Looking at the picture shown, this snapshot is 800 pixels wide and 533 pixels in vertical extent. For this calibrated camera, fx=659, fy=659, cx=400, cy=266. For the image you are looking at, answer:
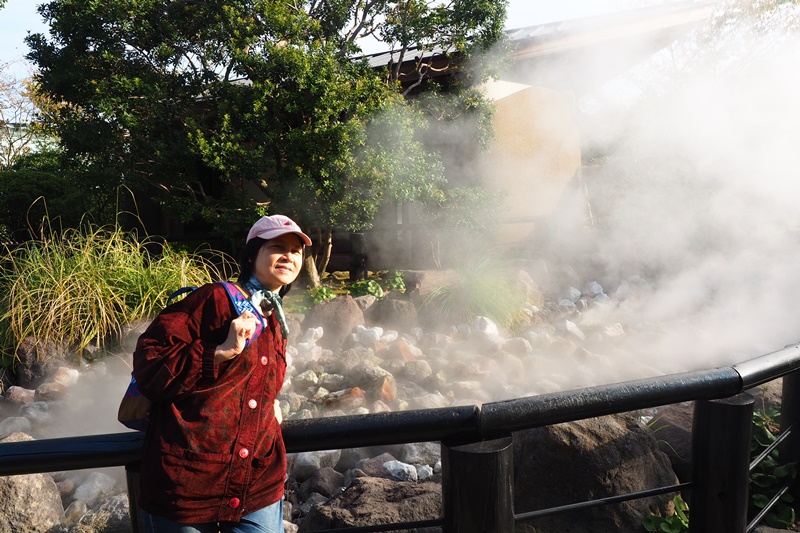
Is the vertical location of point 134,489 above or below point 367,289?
above

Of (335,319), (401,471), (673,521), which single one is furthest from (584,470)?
(335,319)

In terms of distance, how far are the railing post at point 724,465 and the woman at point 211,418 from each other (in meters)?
1.05

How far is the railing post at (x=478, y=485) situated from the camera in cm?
134

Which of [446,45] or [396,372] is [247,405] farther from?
[446,45]

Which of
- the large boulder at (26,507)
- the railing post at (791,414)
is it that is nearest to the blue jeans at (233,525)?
the railing post at (791,414)

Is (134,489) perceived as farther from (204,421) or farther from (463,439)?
(463,439)

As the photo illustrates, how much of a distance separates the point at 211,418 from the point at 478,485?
62cm

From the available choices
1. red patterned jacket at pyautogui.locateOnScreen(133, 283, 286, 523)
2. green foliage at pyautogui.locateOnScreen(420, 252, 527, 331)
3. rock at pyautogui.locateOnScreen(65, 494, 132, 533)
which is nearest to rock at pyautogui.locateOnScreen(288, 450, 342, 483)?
rock at pyautogui.locateOnScreen(65, 494, 132, 533)

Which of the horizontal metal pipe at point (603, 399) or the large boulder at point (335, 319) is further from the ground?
the horizontal metal pipe at point (603, 399)

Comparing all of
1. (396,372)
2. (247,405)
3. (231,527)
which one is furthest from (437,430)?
(396,372)

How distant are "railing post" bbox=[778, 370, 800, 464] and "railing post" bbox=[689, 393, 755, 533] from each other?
2.39 ft

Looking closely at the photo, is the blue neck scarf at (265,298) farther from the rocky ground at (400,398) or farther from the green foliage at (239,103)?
the green foliage at (239,103)

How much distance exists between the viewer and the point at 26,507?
321cm

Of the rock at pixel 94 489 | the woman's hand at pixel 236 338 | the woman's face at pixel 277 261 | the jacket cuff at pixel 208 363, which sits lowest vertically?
the rock at pixel 94 489
